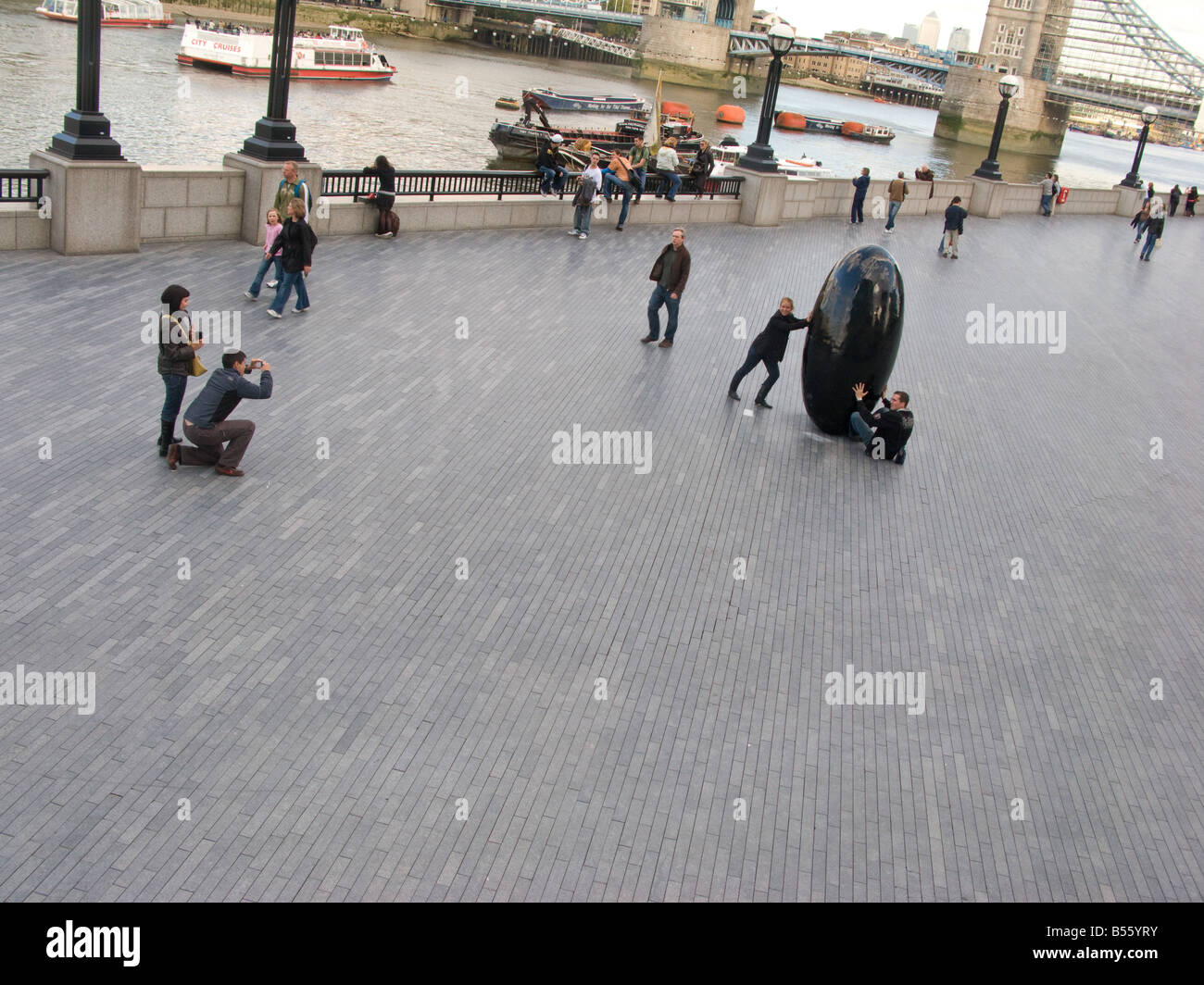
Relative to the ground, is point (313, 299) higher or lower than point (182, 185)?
lower

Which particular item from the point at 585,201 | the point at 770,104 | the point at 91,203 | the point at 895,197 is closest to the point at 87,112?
the point at 91,203

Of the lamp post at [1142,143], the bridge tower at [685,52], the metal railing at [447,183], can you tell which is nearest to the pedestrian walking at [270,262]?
the metal railing at [447,183]

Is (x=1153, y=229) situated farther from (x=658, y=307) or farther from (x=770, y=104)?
(x=658, y=307)

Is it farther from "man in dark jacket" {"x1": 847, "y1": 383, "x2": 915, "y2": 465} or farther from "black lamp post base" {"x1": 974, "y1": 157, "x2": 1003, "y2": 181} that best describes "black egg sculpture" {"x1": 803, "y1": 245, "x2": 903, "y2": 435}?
"black lamp post base" {"x1": 974, "y1": 157, "x2": 1003, "y2": 181}

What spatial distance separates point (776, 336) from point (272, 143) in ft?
24.1

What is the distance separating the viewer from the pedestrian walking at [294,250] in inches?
459

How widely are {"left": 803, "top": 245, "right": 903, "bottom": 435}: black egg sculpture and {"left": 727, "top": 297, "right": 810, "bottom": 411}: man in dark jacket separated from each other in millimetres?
241

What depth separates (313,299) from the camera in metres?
13.0

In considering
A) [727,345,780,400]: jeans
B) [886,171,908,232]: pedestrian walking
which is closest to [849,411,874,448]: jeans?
[727,345,780,400]: jeans

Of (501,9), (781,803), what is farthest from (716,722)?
(501,9)

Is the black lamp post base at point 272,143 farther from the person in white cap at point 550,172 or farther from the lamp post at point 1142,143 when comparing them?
the lamp post at point 1142,143

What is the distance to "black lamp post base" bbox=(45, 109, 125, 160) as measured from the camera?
12.4 m
